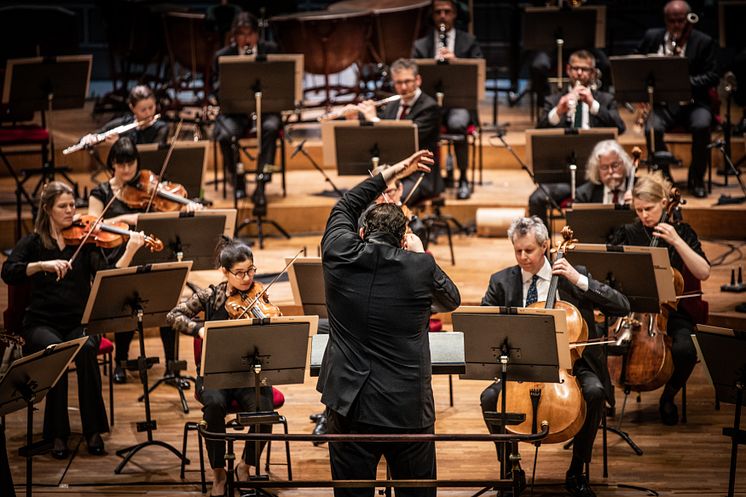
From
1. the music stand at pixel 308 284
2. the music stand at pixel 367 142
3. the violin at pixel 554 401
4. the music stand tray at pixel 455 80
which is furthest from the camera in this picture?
the music stand tray at pixel 455 80

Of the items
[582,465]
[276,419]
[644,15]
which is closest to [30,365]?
[276,419]

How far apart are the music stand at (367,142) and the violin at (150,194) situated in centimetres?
102

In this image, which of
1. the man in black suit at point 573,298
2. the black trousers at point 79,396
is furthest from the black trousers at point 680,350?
the black trousers at point 79,396

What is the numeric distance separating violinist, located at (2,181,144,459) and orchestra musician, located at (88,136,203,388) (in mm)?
574

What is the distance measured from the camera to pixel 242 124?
27.6 feet

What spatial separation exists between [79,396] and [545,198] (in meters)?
3.43

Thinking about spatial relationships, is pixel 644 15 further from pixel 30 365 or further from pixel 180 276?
pixel 30 365

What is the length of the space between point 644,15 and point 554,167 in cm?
530

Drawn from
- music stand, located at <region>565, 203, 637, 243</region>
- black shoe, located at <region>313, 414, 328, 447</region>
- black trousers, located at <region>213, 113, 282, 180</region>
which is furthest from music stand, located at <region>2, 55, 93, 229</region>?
music stand, located at <region>565, 203, 637, 243</region>

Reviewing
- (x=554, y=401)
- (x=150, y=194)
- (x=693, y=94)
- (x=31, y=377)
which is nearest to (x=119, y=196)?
(x=150, y=194)

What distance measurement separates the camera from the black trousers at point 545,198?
24.3 feet

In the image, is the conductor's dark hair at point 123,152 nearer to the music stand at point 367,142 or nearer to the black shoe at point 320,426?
the music stand at point 367,142

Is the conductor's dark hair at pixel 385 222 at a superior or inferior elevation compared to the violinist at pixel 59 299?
superior

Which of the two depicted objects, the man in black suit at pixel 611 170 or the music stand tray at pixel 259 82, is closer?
the man in black suit at pixel 611 170
